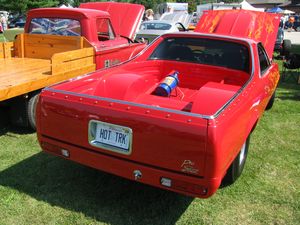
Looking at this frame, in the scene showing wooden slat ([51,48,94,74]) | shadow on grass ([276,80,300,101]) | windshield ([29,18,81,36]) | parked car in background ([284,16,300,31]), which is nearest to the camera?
wooden slat ([51,48,94,74])

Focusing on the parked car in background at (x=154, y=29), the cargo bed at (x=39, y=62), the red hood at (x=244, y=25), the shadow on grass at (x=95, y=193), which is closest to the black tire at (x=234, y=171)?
the shadow on grass at (x=95, y=193)

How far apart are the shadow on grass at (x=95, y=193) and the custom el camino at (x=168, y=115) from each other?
0.47m

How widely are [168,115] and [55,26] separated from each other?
15.8 ft

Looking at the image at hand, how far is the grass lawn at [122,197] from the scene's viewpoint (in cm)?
321

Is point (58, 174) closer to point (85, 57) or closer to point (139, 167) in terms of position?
point (139, 167)

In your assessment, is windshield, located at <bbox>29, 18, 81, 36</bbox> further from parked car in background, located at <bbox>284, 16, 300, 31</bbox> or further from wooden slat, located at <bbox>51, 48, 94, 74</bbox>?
parked car in background, located at <bbox>284, 16, 300, 31</bbox>

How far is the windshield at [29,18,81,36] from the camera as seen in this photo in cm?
659

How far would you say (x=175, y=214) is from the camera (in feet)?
10.8

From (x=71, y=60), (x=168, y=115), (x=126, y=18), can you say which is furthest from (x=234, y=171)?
(x=126, y=18)

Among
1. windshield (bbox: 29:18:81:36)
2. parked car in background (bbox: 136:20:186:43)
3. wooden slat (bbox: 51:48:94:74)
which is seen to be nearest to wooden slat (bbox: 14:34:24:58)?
windshield (bbox: 29:18:81:36)

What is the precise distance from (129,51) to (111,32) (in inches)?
21.6

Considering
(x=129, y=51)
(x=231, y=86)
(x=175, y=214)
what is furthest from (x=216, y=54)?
(x=129, y=51)

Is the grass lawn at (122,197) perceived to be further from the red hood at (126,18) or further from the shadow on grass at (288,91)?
the red hood at (126,18)

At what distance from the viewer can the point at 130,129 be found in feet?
9.40
